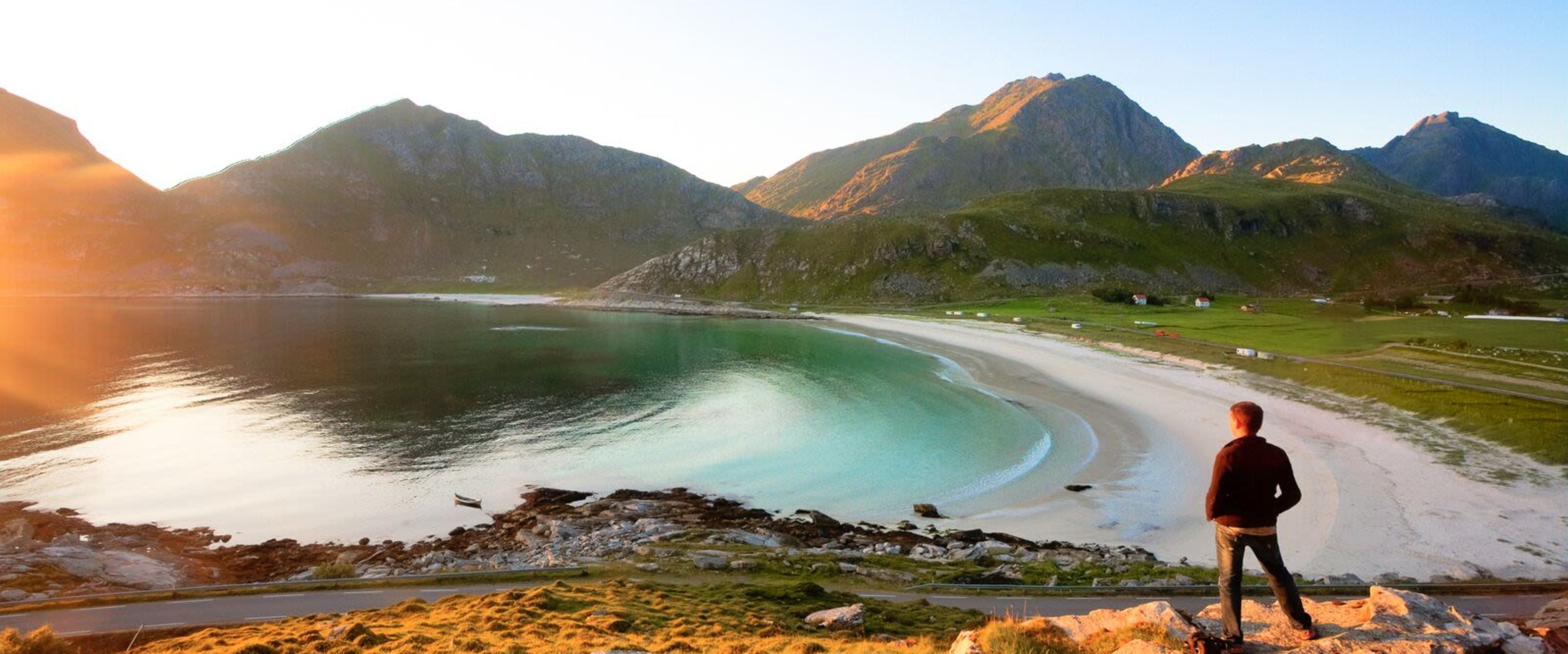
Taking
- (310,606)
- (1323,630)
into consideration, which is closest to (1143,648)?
(1323,630)

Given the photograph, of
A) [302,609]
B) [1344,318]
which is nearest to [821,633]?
[302,609]

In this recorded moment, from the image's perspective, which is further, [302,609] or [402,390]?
Result: [402,390]

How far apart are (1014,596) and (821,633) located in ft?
25.1

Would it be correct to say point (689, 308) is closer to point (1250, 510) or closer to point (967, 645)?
point (967, 645)

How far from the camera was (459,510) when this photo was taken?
33.7 m

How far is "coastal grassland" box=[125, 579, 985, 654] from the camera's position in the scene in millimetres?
14258

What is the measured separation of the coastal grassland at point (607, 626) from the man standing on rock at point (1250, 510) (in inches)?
195

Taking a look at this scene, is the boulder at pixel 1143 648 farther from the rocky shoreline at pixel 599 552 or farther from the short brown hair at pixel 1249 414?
the rocky shoreline at pixel 599 552

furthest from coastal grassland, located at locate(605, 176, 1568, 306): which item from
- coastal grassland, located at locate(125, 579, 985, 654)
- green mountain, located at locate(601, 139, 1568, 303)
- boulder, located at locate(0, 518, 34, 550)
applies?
boulder, located at locate(0, 518, 34, 550)

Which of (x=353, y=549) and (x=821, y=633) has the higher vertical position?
(x=821, y=633)

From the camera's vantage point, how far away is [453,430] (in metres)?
49.2

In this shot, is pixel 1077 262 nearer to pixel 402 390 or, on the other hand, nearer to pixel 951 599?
pixel 402 390

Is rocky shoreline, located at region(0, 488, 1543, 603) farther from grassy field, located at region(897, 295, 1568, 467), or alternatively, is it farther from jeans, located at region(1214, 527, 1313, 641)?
grassy field, located at region(897, 295, 1568, 467)

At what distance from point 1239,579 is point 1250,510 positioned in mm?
1055
